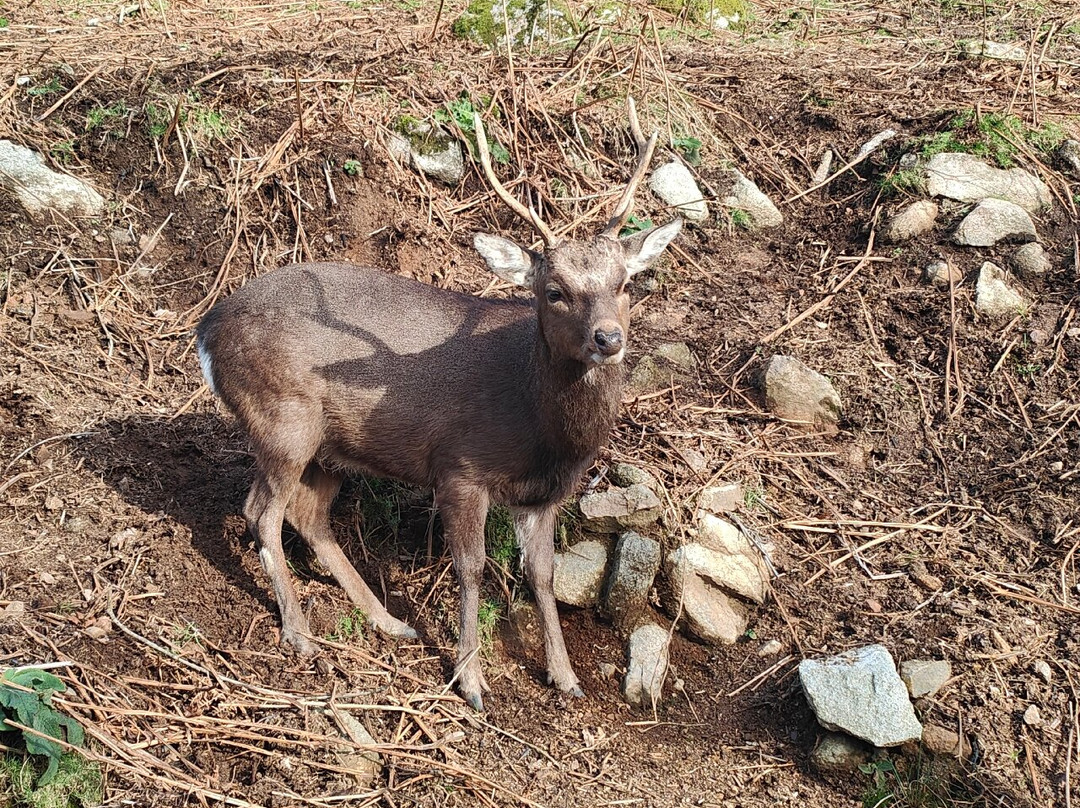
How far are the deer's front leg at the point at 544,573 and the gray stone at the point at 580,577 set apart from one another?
0.49 ft

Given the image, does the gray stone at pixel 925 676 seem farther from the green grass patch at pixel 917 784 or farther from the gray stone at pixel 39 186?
the gray stone at pixel 39 186

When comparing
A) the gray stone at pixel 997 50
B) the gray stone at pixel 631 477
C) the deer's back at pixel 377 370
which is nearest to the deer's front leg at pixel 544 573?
the deer's back at pixel 377 370

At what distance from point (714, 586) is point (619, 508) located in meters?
0.68

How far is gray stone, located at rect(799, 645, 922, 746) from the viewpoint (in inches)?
195

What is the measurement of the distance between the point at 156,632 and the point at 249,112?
14.1ft

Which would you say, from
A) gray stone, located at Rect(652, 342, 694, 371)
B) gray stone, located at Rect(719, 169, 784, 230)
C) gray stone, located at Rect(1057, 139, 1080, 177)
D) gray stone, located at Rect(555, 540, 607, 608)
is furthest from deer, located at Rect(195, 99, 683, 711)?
gray stone, located at Rect(1057, 139, 1080, 177)

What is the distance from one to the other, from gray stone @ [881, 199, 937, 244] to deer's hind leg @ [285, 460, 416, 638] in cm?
420

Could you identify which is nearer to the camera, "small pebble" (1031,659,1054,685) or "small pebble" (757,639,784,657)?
"small pebble" (1031,659,1054,685)

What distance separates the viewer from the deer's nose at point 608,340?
485 cm

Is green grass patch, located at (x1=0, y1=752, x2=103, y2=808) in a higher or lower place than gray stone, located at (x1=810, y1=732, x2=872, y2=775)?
higher

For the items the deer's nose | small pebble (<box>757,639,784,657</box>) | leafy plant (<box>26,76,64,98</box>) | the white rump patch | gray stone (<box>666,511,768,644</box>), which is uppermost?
the deer's nose

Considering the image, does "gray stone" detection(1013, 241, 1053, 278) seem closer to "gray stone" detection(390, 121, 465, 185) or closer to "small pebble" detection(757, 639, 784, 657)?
"small pebble" detection(757, 639, 784, 657)

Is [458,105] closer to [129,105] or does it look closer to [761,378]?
[129,105]

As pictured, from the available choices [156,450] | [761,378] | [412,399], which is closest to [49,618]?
[156,450]
